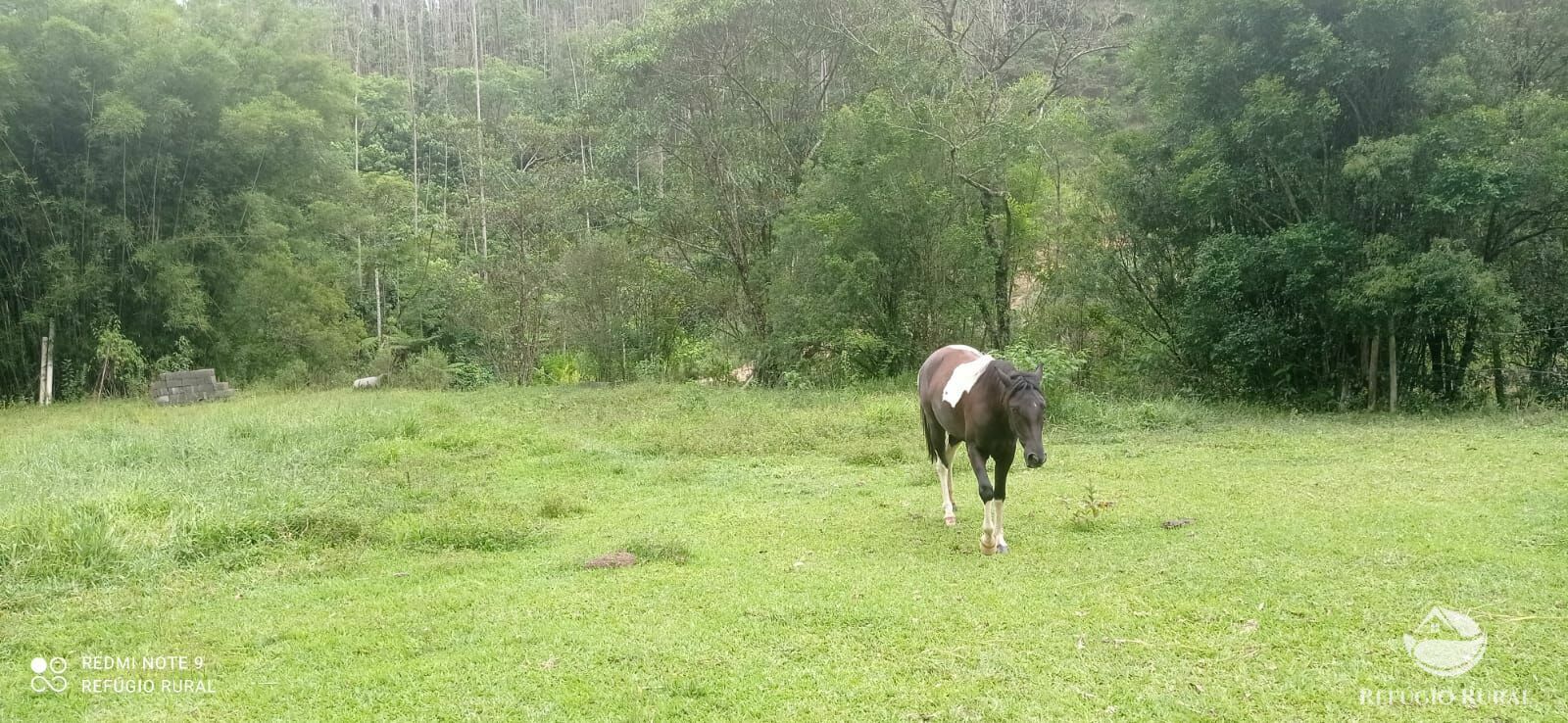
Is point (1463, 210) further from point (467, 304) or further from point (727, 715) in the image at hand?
point (467, 304)

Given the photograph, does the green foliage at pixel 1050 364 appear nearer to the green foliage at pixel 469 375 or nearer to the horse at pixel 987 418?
the horse at pixel 987 418

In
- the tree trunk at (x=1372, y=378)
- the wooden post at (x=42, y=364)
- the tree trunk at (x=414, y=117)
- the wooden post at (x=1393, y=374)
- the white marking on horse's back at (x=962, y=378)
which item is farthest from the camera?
the tree trunk at (x=414, y=117)

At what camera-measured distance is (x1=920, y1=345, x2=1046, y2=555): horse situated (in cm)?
571

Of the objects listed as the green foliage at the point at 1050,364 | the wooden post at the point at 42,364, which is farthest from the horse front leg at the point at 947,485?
the wooden post at the point at 42,364

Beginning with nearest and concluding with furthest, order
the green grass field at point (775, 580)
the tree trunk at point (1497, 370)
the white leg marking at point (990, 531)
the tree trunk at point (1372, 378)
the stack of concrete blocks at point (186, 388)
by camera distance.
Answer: the green grass field at point (775, 580) < the white leg marking at point (990, 531) < the tree trunk at point (1497, 370) < the tree trunk at point (1372, 378) < the stack of concrete blocks at point (186, 388)

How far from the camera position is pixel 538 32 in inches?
1934

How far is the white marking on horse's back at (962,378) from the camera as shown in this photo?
20.8 ft

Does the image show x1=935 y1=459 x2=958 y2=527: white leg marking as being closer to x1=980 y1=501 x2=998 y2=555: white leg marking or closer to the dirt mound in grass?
x1=980 y1=501 x2=998 y2=555: white leg marking

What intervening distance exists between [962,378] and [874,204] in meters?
10.1

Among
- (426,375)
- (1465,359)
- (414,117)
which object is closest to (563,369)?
(426,375)

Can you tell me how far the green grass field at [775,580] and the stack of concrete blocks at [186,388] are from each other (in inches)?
271

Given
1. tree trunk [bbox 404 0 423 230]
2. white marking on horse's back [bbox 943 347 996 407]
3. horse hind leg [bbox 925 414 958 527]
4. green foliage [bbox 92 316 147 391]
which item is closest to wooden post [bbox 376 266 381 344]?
tree trunk [bbox 404 0 423 230]

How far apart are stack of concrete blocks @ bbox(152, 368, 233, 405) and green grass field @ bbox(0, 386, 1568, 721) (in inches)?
271

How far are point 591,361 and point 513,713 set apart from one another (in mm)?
17689
